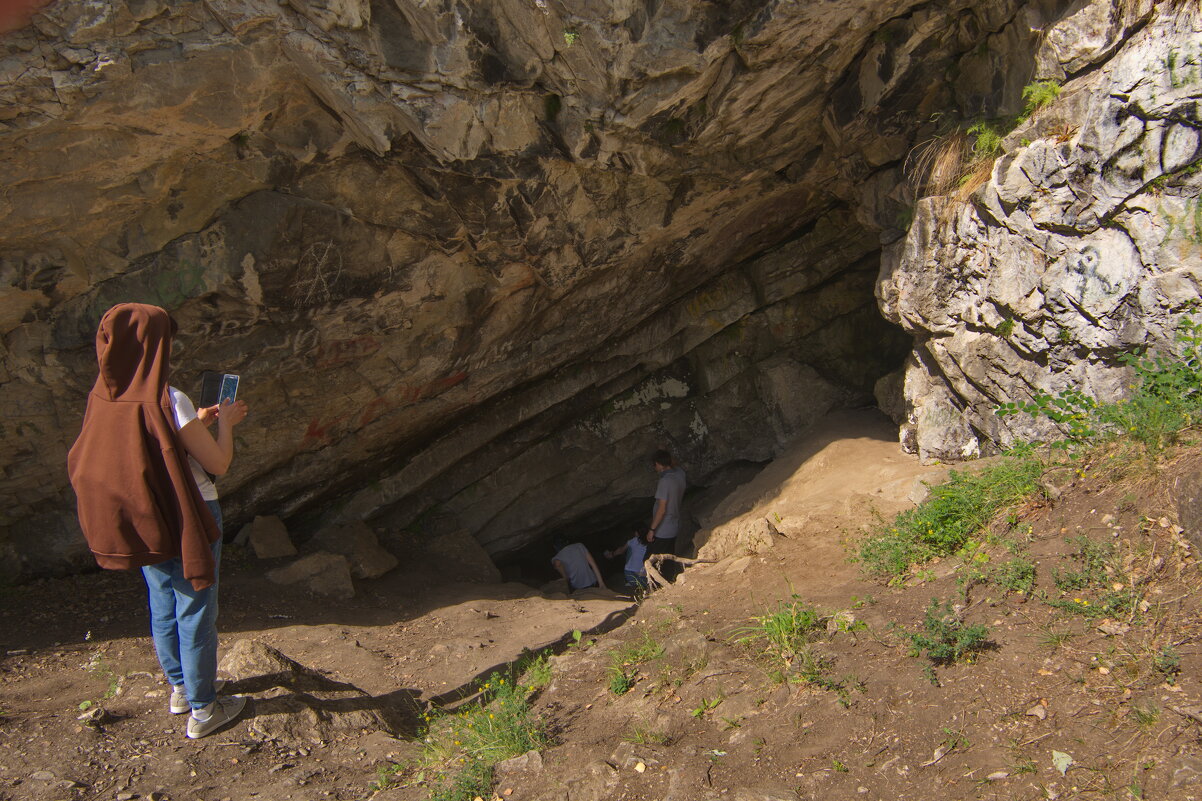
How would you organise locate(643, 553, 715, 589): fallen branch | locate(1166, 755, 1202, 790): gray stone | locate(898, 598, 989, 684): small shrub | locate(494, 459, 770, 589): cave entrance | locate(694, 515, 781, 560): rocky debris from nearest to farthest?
locate(1166, 755, 1202, 790): gray stone
locate(898, 598, 989, 684): small shrub
locate(694, 515, 781, 560): rocky debris
locate(643, 553, 715, 589): fallen branch
locate(494, 459, 770, 589): cave entrance

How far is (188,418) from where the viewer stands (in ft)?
9.80

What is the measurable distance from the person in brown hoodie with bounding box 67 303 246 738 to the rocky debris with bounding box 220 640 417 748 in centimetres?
47

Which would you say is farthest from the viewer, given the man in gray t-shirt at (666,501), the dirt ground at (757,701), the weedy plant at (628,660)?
the man in gray t-shirt at (666,501)

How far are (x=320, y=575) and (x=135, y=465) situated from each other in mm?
3390

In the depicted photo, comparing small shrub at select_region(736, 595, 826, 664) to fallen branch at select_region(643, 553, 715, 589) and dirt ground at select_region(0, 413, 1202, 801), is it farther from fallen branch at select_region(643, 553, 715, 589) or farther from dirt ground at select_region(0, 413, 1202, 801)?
fallen branch at select_region(643, 553, 715, 589)

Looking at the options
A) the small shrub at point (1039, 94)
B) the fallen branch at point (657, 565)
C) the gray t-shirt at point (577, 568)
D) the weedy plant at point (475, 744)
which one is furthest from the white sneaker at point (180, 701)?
the small shrub at point (1039, 94)

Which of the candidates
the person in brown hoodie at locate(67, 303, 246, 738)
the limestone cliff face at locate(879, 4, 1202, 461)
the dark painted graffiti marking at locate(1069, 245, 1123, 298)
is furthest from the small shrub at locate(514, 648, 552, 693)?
the dark painted graffiti marking at locate(1069, 245, 1123, 298)

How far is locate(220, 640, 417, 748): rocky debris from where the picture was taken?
10.9 feet

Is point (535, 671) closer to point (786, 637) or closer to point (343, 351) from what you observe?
point (786, 637)

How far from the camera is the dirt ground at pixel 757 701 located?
2660 millimetres

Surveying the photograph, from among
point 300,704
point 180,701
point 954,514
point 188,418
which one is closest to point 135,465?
point 188,418

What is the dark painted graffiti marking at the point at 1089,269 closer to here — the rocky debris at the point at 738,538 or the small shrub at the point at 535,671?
the rocky debris at the point at 738,538

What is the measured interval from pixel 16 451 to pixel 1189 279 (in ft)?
22.9

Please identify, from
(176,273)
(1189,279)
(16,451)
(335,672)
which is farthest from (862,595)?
(16,451)
